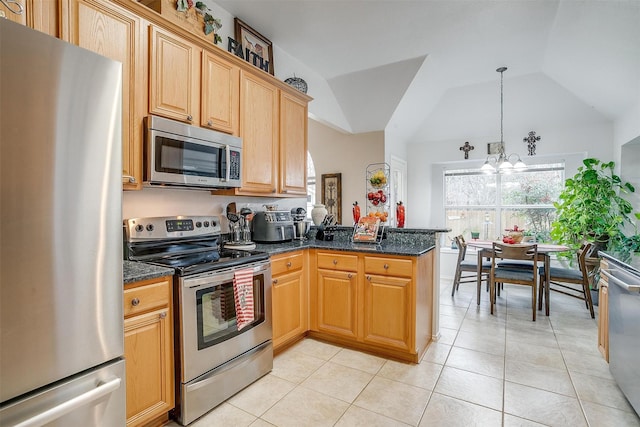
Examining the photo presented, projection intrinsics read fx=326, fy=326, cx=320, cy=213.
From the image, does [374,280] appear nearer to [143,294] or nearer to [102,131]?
[143,294]

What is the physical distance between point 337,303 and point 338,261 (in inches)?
14.0

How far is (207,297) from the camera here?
73.8 inches

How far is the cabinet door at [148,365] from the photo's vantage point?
1.55 meters

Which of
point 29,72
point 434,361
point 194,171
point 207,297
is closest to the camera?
point 29,72

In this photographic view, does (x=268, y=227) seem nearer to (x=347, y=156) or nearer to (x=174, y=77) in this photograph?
(x=174, y=77)

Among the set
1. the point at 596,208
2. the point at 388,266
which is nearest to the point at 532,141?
the point at 596,208

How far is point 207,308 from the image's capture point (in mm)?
1881

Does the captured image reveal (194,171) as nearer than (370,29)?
Yes

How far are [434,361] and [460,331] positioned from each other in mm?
771

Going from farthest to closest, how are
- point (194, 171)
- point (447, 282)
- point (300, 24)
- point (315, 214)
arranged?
point (447, 282) < point (315, 214) < point (300, 24) < point (194, 171)

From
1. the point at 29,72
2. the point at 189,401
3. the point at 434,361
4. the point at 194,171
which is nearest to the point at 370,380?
the point at 434,361

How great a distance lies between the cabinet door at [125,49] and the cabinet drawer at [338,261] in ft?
4.89

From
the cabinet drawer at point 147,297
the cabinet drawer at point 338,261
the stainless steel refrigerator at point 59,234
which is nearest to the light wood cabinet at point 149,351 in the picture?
the cabinet drawer at point 147,297

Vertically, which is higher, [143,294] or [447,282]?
[143,294]
